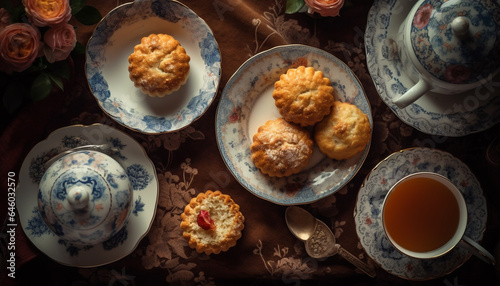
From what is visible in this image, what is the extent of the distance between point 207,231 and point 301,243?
410 mm

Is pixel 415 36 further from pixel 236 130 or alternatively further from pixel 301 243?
pixel 301 243

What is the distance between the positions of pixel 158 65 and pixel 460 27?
1137mm

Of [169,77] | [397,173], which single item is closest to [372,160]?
[397,173]

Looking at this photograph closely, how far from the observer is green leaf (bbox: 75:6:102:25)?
5.76 ft

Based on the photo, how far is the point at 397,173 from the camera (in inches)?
70.8

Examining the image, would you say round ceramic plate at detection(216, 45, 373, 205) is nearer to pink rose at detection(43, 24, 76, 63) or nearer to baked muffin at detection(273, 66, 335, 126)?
baked muffin at detection(273, 66, 335, 126)

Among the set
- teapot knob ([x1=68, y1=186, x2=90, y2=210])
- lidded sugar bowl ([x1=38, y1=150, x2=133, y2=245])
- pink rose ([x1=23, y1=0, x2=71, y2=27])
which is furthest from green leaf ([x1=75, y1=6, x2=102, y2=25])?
teapot knob ([x1=68, y1=186, x2=90, y2=210])

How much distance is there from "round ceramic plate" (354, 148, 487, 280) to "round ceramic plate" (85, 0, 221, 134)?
0.77m

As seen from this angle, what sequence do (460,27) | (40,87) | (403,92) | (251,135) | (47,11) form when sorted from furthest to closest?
(251,135) → (403,92) → (40,87) → (47,11) → (460,27)

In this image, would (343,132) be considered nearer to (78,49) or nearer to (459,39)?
(459,39)

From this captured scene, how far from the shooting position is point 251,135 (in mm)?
1894

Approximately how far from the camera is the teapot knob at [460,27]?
1.44 metres

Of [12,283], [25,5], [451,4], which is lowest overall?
[12,283]

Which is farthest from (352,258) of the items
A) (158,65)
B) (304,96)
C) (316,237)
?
(158,65)
